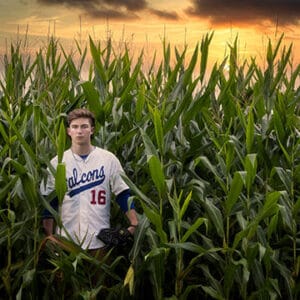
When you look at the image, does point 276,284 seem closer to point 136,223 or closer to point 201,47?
point 136,223

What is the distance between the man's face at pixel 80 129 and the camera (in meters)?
4.56

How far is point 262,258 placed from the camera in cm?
493

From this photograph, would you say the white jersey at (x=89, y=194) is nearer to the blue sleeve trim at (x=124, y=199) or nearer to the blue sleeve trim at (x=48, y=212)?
the blue sleeve trim at (x=124, y=199)

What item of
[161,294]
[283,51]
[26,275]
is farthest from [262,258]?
[283,51]

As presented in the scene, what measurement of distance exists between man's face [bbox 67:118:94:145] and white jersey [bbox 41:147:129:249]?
141mm

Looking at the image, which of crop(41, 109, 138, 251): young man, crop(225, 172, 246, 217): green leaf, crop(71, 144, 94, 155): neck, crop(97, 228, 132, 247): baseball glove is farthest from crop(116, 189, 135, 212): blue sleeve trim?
crop(225, 172, 246, 217): green leaf

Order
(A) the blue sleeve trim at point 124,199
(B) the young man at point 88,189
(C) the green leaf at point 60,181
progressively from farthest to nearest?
1. (A) the blue sleeve trim at point 124,199
2. (B) the young man at point 88,189
3. (C) the green leaf at point 60,181

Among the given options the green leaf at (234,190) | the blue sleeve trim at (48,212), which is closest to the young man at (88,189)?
the blue sleeve trim at (48,212)

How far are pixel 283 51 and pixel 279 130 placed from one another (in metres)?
1.09

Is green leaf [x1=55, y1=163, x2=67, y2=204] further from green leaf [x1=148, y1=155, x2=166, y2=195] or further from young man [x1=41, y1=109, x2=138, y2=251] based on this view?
green leaf [x1=148, y1=155, x2=166, y2=195]

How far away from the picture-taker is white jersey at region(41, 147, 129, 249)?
4.67m

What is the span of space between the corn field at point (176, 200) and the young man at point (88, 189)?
0.10 meters

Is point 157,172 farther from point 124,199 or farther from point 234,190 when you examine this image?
point 234,190

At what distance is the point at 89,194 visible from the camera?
468 cm
